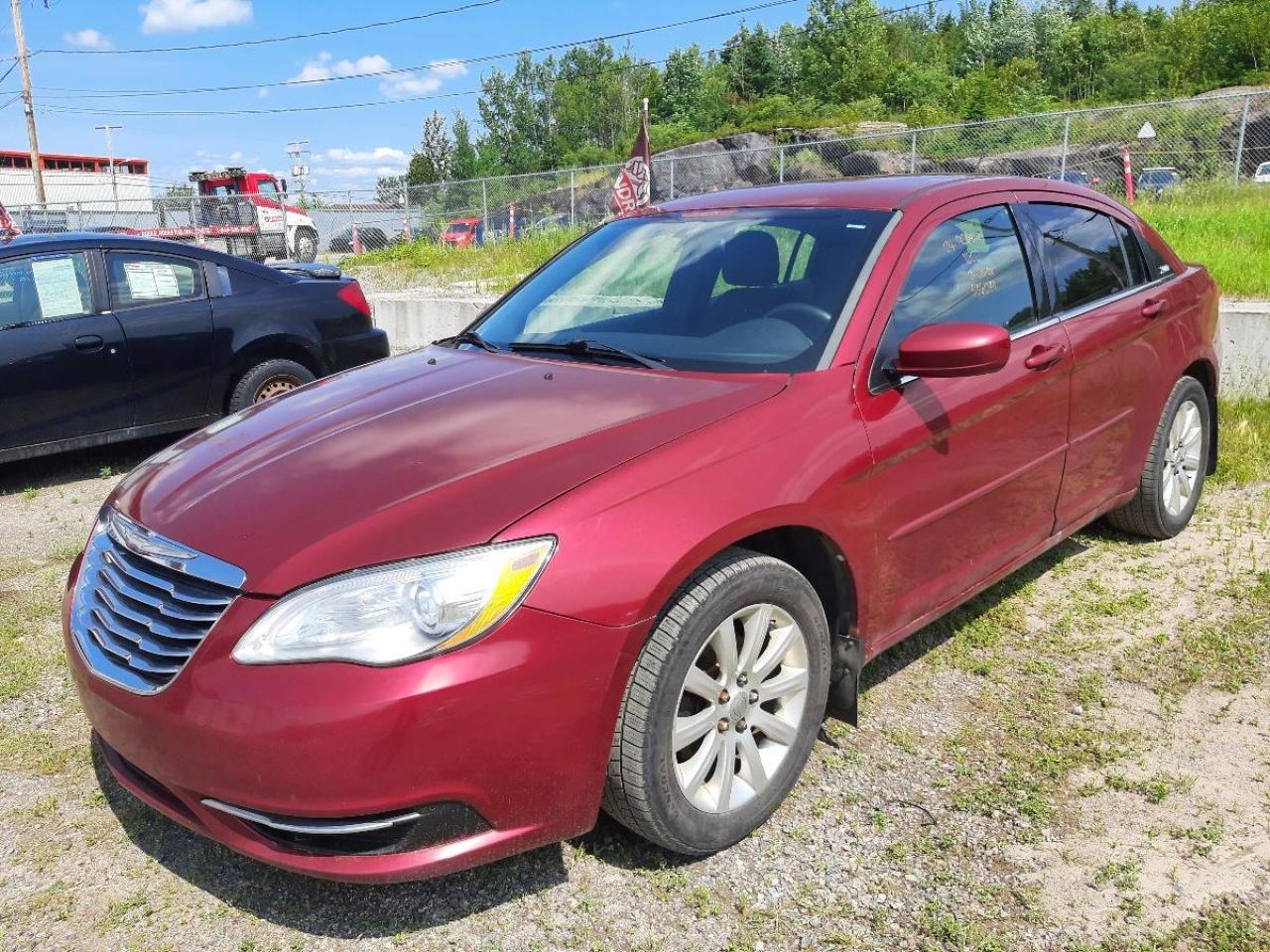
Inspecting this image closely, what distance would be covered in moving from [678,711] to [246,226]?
26925 mm

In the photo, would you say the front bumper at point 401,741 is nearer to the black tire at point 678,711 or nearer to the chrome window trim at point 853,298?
the black tire at point 678,711

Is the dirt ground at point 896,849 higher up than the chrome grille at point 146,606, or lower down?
lower down

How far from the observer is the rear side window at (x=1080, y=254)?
3.80m

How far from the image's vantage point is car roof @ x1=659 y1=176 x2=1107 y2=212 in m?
3.42

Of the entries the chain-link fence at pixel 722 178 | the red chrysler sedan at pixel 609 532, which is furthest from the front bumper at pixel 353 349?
the chain-link fence at pixel 722 178

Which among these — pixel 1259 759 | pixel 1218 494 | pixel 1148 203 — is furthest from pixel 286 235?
pixel 1259 759

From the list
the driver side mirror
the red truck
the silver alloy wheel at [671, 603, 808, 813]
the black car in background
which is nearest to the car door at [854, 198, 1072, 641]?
the driver side mirror

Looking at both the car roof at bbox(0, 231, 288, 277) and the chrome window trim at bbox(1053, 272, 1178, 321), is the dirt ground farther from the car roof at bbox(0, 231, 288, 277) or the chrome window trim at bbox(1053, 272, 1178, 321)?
the car roof at bbox(0, 231, 288, 277)

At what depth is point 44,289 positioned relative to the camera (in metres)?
6.30

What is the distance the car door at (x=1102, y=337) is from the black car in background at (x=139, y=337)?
5067mm

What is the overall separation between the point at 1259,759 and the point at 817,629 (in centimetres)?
142

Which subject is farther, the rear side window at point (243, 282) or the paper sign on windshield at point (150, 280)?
the rear side window at point (243, 282)

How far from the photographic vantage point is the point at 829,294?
3.07 meters

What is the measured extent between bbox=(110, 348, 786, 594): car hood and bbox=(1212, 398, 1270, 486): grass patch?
386 cm
